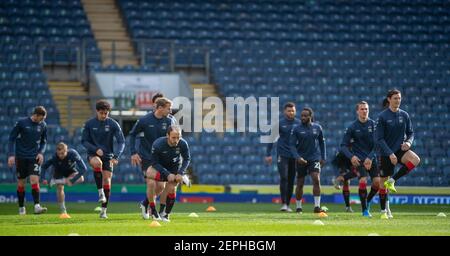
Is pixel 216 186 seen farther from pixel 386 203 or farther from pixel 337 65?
pixel 386 203

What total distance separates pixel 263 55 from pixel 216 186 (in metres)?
7.77

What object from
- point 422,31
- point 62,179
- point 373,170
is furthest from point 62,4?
point 373,170

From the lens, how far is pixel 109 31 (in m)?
40.0

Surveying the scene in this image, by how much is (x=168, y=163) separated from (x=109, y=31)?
21.7m

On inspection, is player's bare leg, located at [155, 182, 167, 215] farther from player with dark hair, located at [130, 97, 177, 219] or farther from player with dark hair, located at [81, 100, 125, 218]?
player with dark hair, located at [81, 100, 125, 218]

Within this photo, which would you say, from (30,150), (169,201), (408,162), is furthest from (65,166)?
(408,162)

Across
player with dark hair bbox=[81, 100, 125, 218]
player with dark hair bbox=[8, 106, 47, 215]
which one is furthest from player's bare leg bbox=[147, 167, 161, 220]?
player with dark hair bbox=[8, 106, 47, 215]

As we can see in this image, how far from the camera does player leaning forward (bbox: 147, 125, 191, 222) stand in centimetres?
1878

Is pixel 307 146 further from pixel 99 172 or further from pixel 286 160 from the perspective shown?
pixel 99 172

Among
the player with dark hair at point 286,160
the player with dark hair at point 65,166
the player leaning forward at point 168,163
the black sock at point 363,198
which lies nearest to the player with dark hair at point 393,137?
the black sock at point 363,198

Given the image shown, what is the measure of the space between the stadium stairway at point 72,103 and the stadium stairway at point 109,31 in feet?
5.33

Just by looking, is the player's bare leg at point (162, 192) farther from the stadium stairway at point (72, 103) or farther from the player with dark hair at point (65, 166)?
the stadium stairway at point (72, 103)

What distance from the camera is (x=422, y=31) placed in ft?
133

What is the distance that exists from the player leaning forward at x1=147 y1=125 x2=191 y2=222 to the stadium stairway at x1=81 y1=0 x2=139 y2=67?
18.1 meters
